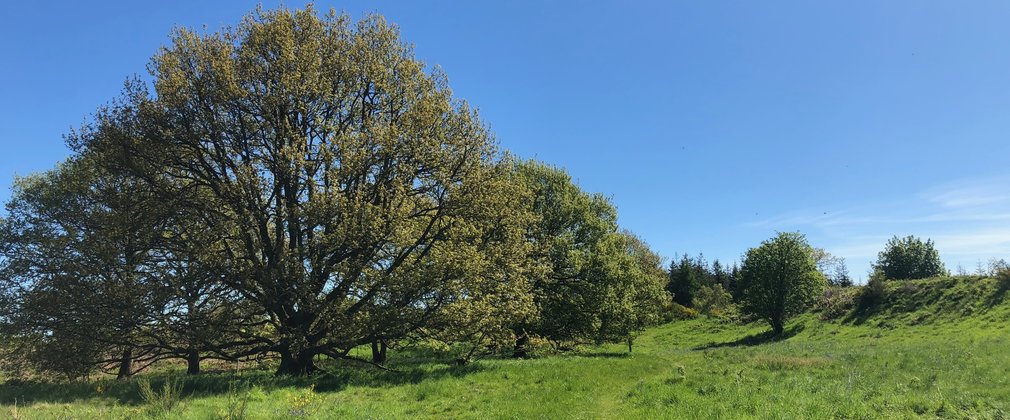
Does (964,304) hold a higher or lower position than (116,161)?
lower

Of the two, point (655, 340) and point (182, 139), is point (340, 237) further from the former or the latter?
point (655, 340)

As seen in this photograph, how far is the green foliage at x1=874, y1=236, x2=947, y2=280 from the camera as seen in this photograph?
224 feet

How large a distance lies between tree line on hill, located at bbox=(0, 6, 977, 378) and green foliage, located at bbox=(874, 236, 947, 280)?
70356 millimetres

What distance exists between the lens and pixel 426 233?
2086 cm

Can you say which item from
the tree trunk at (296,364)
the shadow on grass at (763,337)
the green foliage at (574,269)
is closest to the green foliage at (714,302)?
the shadow on grass at (763,337)

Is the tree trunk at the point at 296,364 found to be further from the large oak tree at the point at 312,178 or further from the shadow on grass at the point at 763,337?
the shadow on grass at the point at 763,337

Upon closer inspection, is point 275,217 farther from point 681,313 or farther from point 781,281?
point 681,313

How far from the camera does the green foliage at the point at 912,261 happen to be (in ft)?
224

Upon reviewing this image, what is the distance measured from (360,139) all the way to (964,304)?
159 ft

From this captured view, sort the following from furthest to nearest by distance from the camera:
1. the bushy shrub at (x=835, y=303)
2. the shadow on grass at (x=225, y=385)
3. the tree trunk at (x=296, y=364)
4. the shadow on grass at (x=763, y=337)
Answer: the bushy shrub at (x=835, y=303) → the shadow on grass at (x=763, y=337) → the tree trunk at (x=296, y=364) → the shadow on grass at (x=225, y=385)

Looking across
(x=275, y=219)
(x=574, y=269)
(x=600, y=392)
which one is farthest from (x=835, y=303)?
(x=275, y=219)

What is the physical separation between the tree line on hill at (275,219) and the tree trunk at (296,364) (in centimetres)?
6

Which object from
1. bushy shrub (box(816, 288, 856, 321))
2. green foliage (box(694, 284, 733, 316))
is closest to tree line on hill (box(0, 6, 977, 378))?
bushy shrub (box(816, 288, 856, 321))

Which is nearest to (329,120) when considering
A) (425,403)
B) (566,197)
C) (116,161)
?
(116,161)
